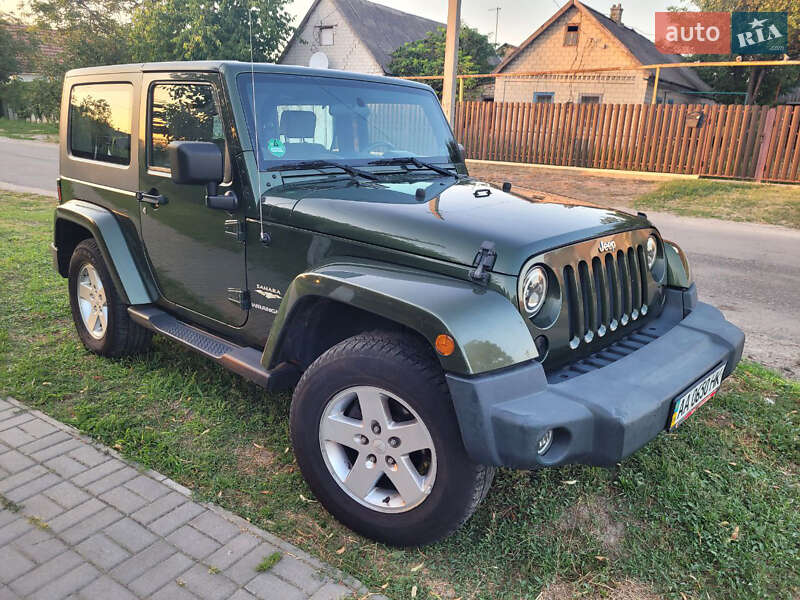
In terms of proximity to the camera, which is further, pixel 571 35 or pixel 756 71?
pixel 756 71

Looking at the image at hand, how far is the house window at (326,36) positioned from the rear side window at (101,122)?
30679 mm

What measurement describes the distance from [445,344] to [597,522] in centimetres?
125

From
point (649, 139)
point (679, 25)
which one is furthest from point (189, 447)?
point (679, 25)

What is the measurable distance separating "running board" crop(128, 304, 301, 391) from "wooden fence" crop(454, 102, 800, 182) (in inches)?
558

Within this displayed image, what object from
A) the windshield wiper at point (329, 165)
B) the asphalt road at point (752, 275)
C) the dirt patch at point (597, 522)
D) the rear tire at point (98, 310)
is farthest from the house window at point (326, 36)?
the dirt patch at point (597, 522)

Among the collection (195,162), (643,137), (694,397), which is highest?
(643,137)

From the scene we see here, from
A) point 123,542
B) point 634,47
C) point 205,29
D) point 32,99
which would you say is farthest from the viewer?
point 32,99

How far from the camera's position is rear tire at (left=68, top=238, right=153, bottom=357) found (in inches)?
165

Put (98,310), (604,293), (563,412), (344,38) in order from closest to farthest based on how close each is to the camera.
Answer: (563,412) → (604,293) → (98,310) → (344,38)

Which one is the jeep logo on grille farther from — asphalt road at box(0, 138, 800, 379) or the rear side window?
the rear side window

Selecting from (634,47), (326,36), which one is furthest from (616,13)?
(326,36)

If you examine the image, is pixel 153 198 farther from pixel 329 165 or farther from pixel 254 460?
pixel 254 460

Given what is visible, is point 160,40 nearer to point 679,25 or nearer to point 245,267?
point 679,25

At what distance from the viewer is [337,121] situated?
3521 mm
